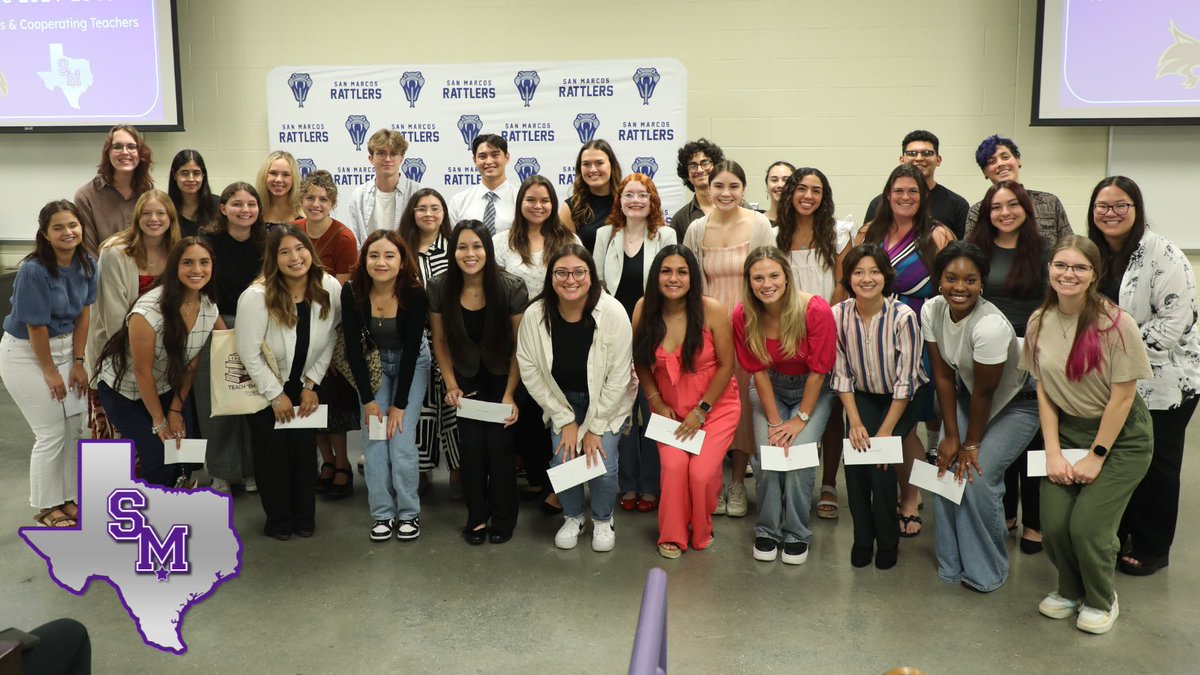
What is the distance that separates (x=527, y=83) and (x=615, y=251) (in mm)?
2779

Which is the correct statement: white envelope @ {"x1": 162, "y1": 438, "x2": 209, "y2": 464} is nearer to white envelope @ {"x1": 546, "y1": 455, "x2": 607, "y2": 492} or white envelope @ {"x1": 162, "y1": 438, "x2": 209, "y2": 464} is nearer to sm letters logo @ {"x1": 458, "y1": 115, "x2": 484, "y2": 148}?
white envelope @ {"x1": 546, "y1": 455, "x2": 607, "y2": 492}

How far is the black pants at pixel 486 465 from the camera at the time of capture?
13.0ft

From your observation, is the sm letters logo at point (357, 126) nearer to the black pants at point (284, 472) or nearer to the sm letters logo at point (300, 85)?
the sm letters logo at point (300, 85)

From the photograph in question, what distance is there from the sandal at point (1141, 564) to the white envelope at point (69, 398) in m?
4.10

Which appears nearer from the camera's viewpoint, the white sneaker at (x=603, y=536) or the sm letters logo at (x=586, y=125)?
the white sneaker at (x=603, y=536)

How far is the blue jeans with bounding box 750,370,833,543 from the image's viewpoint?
3770 millimetres

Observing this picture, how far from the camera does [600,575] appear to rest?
12.1 ft

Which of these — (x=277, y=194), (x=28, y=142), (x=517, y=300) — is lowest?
(x=517, y=300)

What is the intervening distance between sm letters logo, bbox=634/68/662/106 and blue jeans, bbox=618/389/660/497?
9.29 ft

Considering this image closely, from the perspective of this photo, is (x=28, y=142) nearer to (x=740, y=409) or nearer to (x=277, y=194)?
(x=277, y=194)

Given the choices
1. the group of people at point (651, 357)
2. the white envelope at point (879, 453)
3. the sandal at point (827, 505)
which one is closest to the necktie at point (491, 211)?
the group of people at point (651, 357)

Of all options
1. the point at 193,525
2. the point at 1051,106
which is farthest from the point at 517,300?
the point at 1051,106

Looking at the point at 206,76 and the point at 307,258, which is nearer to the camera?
the point at 307,258

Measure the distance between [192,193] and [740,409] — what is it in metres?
2.61
